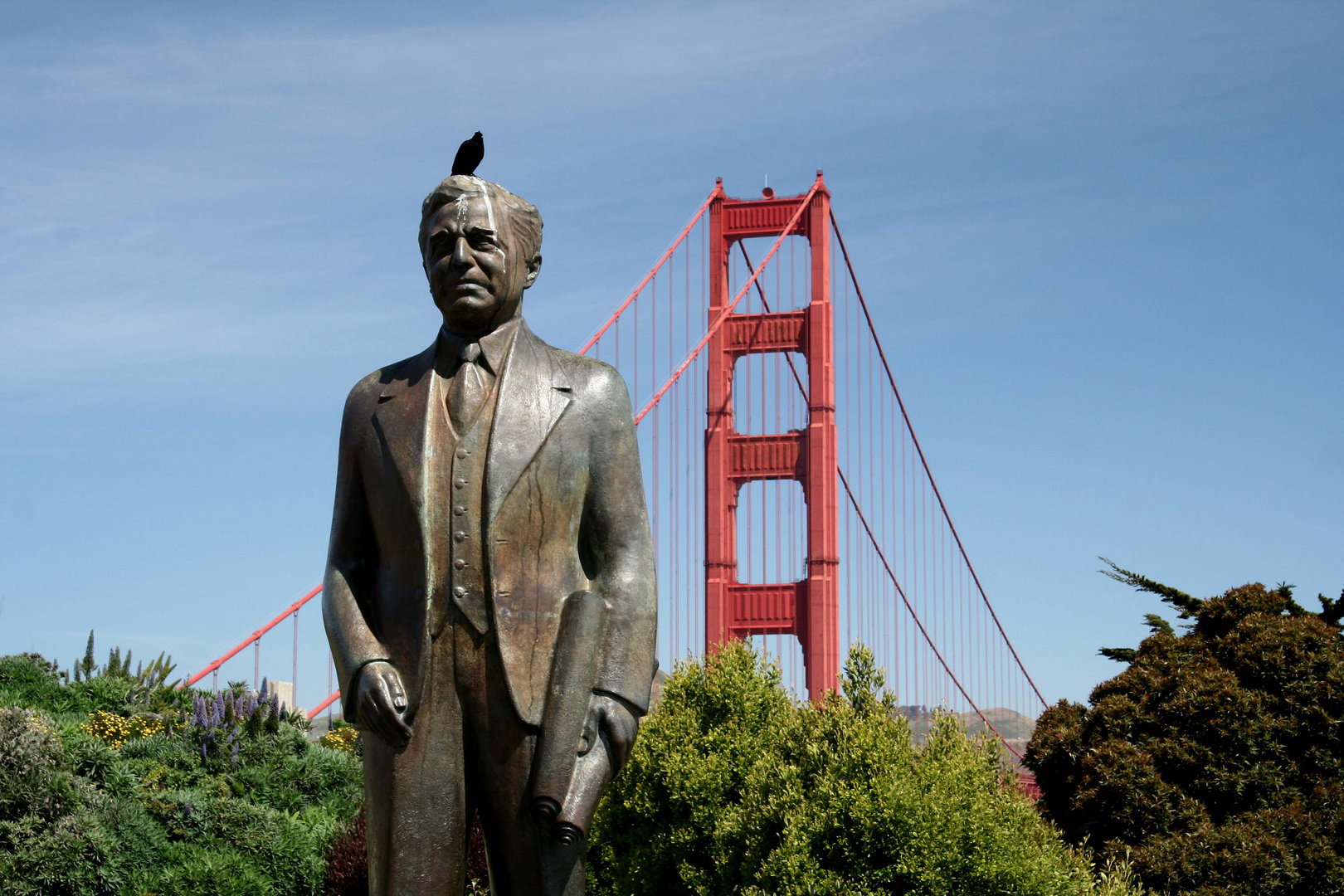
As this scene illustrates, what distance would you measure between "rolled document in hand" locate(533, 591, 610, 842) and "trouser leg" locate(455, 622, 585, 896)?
0.13ft

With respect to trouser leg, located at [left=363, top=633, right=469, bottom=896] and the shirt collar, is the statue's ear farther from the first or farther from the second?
trouser leg, located at [left=363, top=633, right=469, bottom=896]

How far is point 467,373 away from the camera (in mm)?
3535

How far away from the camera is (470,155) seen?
11.9ft

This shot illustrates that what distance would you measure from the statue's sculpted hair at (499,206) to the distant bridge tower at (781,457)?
21948 millimetres

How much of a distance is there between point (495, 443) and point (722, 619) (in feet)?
74.0

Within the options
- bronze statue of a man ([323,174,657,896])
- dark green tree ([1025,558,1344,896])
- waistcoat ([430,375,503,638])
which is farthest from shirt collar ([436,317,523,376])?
dark green tree ([1025,558,1344,896])

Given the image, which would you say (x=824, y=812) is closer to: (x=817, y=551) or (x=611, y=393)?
(x=611, y=393)

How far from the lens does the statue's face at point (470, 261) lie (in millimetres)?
3510

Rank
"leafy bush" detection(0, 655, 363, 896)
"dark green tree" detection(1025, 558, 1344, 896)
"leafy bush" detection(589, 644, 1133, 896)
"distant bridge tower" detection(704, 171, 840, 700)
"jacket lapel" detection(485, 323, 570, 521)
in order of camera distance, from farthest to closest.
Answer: "distant bridge tower" detection(704, 171, 840, 700) → "dark green tree" detection(1025, 558, 1344, 896) → "leafy bush" detection(0, 655, 363, 896) → "leafy bush" detection(589, 644, 1133, 896) → "jacket lapel" detection(485, 323, 570, 521)

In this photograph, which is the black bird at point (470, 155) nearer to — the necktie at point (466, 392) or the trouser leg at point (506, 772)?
the necktie at point (466, 392)

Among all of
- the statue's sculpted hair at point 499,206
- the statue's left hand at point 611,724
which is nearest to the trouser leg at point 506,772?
the statue's left hand at point 611,724

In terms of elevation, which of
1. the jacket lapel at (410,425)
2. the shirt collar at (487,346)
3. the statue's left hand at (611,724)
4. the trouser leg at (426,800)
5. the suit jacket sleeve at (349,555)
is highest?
the shirt collar at (487,346)

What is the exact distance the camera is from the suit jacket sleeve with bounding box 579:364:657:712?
3422mm

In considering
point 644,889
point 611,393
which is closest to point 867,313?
point 644,889
